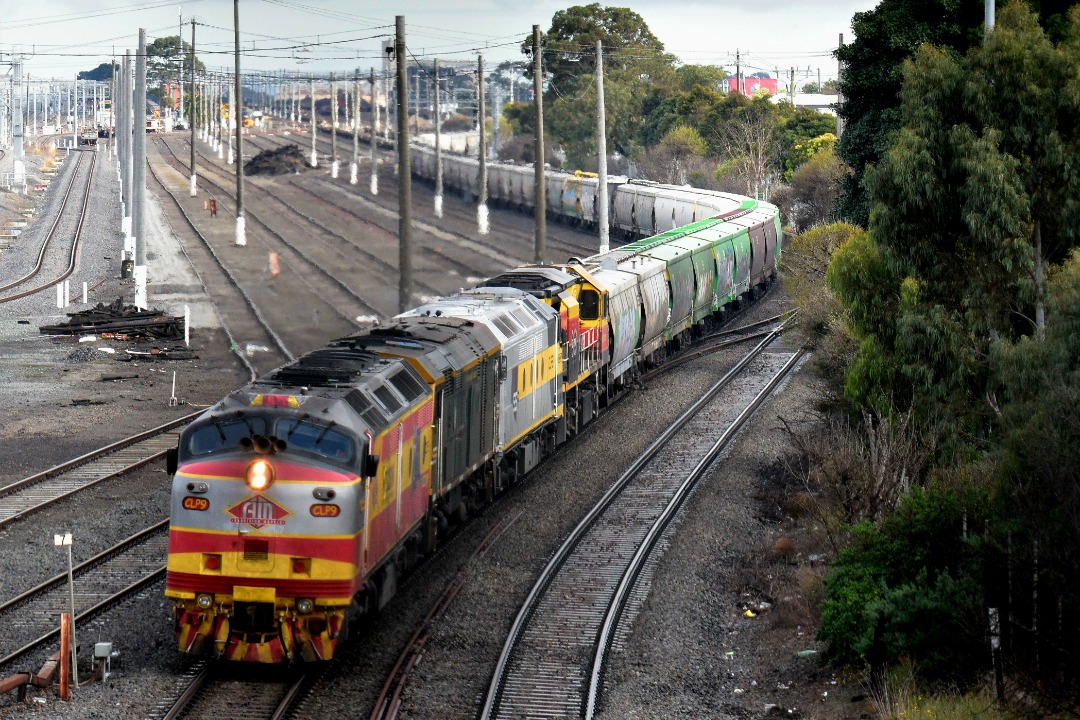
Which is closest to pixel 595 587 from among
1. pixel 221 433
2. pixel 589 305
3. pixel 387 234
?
Result: pixel 221 433

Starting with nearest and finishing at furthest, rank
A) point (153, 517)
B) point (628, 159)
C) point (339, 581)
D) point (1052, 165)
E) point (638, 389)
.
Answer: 1. point (339, 581)
2. point (1052, 165)
3. point (153, 517)
4. point (638, 389)
5. point (628, 159)

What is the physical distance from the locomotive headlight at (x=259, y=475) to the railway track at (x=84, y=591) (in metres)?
3.69

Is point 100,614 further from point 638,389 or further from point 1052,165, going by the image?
point 638,389

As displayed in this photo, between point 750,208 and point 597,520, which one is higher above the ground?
point 750,208

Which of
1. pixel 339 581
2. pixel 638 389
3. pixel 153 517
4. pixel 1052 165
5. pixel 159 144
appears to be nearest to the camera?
pixel 339 581

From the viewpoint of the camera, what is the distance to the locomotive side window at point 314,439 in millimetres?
15891

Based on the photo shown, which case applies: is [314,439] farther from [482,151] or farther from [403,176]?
[482,151]

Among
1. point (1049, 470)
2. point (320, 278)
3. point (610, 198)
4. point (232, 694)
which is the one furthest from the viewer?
point (610, 198)

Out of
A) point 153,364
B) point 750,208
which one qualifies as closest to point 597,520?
point 153,364

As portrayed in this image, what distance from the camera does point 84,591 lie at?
65.0ft

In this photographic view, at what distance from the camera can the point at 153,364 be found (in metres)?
39.6

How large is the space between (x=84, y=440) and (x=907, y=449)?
17.9m

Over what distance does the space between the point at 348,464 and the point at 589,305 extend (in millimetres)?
15655

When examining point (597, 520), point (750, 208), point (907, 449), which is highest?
point (750, 208)
